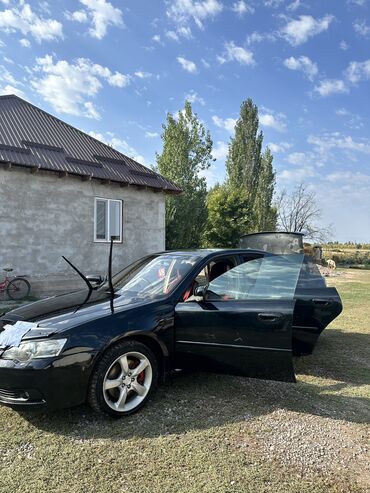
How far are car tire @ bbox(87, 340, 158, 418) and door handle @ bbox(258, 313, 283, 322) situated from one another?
1140 millimetres

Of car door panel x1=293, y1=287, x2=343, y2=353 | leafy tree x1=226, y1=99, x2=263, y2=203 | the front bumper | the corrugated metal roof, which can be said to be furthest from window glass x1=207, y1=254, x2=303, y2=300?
leafy tree x1=226, y1=99, x2=263, y2=203

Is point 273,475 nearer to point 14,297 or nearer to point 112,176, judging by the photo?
point 14,297

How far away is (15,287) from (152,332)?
313 inches

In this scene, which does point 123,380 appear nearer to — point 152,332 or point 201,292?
point 152,332

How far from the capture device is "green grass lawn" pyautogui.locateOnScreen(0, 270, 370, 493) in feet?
8.29

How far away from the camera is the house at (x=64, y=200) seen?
10.7 m

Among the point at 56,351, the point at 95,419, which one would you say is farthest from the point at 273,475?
the point at 56,351

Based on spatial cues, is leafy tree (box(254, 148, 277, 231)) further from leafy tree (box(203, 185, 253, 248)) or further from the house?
the house

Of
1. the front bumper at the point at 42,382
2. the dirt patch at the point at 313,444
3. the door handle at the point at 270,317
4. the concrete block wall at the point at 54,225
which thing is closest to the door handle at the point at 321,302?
the door handle at the point at 270,317

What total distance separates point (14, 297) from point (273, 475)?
30.2ft

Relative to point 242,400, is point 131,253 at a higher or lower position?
higher

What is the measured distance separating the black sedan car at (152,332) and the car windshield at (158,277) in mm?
14

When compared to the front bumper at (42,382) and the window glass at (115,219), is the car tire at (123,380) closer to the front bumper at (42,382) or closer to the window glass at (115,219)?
the front bumper at (42,382)

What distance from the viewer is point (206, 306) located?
12.5ft
